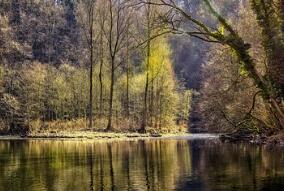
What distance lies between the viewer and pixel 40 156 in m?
30.0

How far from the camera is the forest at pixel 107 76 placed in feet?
145

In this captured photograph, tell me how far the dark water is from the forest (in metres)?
9.69

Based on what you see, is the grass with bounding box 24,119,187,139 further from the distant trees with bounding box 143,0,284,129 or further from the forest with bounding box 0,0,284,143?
Result: the distant trees with bounding box 143,0,284,129

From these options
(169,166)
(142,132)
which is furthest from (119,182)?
(142,132)

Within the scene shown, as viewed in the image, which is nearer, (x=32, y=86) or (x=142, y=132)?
(x=142, y=132)

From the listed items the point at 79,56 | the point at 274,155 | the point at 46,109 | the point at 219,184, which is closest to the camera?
the point at 219,184

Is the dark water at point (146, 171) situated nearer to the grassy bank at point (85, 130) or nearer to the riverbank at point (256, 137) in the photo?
the riverbank at point (256, 137)

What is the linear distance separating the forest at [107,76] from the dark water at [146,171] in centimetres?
969

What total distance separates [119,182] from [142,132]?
35.7m

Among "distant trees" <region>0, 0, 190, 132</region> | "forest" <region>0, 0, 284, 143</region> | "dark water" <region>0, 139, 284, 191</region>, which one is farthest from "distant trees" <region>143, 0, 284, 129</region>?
"distant trees" <region>0, 0, 190, 132</region>

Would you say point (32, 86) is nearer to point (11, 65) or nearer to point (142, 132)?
point (11, 65)

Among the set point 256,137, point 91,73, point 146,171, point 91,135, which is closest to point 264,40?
point 146,171

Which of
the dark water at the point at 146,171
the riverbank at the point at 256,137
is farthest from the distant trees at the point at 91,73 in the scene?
the dark water at the point at 146,171

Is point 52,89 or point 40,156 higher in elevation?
point 52,89
